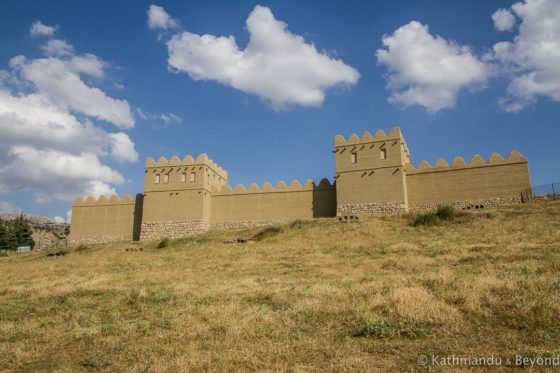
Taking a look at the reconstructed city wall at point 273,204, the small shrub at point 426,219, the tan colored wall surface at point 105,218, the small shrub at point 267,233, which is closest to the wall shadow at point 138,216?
the tan colored wall surface at point 105,218

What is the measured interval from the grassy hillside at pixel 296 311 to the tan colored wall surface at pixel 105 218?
18.4m

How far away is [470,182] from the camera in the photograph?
1074 inches

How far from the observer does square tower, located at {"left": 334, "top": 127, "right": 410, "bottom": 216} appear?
93.2 ft

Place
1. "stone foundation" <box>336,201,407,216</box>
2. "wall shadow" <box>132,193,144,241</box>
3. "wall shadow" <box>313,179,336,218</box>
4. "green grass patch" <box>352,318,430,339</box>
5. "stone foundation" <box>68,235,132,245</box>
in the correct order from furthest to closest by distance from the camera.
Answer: "stone foundation" <box>68,235,132,245</box>
"wall shadow" <box>132,193,144,241</box>
"wall shadow" <box>313,179,336,218</box>
"stone foundation" <box>336,201,407,216</box>
"green grass patch" <box>352,318,430,339</box>

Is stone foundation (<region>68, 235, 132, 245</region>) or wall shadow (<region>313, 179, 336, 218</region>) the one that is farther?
stone foundation (<region>68, 235, 132, 245</region>)

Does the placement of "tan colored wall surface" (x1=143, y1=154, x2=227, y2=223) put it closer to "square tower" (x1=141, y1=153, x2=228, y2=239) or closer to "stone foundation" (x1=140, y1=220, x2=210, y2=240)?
"square tower" (x1=141, y1=153, x2=228, y2=239)

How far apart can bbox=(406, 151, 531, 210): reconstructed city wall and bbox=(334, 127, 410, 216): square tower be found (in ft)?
3.59

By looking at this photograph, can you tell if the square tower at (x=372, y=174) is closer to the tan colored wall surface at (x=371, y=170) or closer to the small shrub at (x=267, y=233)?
the tan colored wall surface at (x=371, y=170)

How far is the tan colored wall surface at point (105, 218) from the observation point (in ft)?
115

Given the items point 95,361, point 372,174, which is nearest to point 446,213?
point 372,174

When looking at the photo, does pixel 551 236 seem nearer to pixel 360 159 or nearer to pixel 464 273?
pixel 464 273

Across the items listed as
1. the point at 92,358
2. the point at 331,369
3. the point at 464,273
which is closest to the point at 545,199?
the point at 464,273

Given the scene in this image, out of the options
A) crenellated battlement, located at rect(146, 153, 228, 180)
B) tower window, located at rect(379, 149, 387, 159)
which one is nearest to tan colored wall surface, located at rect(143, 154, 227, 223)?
crenellated battlement, located at rect(146, 153, 228, 180)

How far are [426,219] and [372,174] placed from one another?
7.28 m
